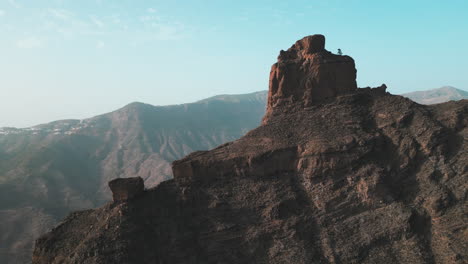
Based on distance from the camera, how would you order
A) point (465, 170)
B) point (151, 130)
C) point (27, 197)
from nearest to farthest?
point (465, 170), point (27, 197), point (151, 130)

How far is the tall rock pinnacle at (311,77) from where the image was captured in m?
40.0

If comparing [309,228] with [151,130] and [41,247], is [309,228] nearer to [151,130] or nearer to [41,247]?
[41,247]

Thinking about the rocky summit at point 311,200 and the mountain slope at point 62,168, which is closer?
the rocky summit at point 311,200

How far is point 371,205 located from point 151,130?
572 feet

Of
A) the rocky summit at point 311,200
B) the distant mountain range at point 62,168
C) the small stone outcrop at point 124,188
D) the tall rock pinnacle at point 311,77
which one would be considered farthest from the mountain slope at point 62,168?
the tall rock pinnacle at point 311,77

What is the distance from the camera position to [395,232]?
31.4 meters

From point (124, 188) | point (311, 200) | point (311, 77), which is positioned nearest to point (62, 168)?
point (124, 188)

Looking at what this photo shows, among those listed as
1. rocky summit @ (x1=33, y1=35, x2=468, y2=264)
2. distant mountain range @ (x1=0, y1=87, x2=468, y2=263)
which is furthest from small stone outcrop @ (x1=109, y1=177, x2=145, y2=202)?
distant mountain range @ (x1=0, y1=87, x2=468, y2=263)

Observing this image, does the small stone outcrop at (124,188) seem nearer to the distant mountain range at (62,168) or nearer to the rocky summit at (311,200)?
the rocky summit at (311,200)

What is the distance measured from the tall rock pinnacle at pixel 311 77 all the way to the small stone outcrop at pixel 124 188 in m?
15.2

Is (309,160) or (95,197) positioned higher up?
(309,160)

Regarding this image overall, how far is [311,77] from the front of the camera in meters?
40.0

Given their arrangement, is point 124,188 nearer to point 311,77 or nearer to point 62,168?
point 311,77

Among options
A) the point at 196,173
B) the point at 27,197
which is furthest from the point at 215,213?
the point at 27,197
